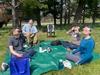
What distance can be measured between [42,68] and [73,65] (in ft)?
2.86

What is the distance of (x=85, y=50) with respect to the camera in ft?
33.9

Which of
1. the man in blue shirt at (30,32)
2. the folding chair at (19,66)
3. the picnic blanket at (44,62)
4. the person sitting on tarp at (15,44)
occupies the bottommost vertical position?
the man in blue shirt at (30,32)

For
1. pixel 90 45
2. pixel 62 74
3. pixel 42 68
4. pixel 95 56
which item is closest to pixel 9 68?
pixel 42 68

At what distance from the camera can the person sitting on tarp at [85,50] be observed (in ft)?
33.2

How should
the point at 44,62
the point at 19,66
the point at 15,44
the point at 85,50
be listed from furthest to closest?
the point at 44,62 → the point at 15,44 → the point at 85,50 → the point at 19,66

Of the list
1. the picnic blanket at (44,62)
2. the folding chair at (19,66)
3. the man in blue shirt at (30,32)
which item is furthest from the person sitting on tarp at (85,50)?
the man in blue shirt at (30,32)

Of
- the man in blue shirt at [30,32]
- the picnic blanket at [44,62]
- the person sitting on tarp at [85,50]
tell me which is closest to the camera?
the picnic blanket at [44,62]

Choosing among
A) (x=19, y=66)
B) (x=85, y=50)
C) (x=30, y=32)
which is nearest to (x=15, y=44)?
(x=19, y=66)

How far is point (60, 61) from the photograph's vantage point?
10219 mm

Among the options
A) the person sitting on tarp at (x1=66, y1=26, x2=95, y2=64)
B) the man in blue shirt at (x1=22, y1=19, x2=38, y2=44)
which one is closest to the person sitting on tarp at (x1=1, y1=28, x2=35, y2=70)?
the person sitting on tarp at (x1=66, y1=26, x2=95, y2=64)

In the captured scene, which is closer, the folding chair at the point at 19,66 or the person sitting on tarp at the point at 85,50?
A: the folding chair at the point at 19,66

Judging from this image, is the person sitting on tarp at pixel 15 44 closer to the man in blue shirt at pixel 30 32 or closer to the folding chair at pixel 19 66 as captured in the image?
the folding chair at pixel 19 66

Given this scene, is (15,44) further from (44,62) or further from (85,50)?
(85,50)

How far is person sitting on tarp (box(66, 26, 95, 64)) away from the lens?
10125mm
